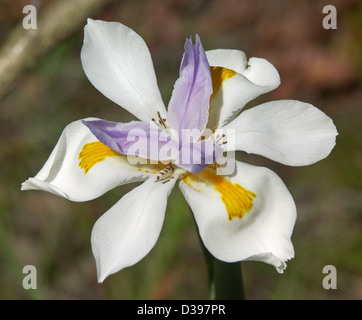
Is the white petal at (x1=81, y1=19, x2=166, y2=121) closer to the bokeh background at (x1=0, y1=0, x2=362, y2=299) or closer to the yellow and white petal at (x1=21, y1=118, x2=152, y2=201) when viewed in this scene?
the yellow and white petal at (x1=21, y1=118, x2=152, y2=201)

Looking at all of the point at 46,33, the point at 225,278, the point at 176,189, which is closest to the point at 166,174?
the point at 225,278

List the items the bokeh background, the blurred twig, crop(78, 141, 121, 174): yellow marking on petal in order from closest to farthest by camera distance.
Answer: crop(78, 141, 121, 174): yellow marking on petal → the blurred twig → the bokeh background

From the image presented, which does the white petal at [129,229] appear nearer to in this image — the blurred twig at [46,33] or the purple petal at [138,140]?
the purple petal at [138,140]

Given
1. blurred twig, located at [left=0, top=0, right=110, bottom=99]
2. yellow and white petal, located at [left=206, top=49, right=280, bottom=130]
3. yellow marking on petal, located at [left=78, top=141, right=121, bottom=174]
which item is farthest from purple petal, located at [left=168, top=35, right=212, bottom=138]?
blurred twig, located at [left=0, top=0, right=110, bottom=99]

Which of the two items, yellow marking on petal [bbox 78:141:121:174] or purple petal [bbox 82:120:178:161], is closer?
purple petal [bbox 82:120:178:161]

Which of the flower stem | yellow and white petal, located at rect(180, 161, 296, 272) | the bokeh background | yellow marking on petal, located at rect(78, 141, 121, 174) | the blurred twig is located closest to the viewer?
yellow and white petal, located at rect(180, 161, 296, 272)

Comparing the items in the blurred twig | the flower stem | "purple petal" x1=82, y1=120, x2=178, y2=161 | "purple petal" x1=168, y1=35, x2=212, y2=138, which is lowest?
the flower stem

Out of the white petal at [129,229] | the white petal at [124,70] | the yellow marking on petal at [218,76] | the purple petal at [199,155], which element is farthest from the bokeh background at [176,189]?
the purple petal at [199,155]
